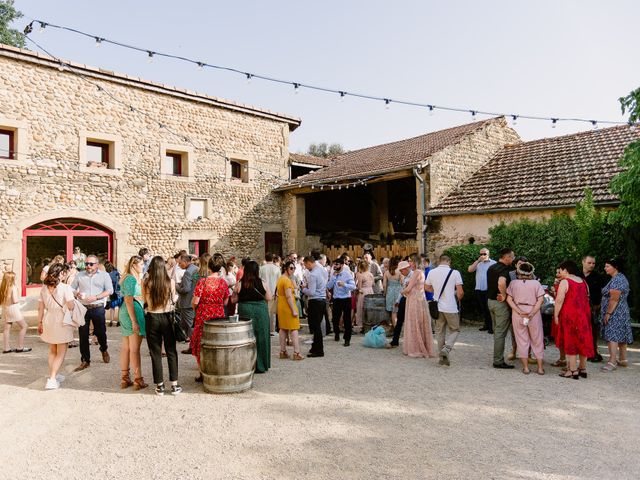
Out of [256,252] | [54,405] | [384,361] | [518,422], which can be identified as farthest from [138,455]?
[256,252]

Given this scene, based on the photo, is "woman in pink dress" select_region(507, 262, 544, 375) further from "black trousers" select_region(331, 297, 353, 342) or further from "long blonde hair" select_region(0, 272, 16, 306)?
"long blonde hair" select_region(0, 272, 16, 306)

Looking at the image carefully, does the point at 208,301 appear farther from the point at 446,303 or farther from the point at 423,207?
the point at 423,207

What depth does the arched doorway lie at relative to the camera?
11.9m

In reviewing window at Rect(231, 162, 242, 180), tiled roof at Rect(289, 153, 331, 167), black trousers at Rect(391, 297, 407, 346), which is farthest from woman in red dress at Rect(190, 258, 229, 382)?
tiled roof at Rect(289, 153, 331, 167)

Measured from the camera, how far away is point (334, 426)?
432 centimetres

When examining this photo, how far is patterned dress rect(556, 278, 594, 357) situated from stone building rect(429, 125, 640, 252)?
5.14 meters

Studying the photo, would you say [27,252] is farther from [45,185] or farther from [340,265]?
[340,265]

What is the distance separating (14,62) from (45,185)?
325 cm

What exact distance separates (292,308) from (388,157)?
11.3 m

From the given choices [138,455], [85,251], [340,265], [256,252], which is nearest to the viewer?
[138,455]

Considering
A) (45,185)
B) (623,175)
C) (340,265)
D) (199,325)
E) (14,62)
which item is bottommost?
(199,325)

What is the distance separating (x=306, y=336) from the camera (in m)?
9.12

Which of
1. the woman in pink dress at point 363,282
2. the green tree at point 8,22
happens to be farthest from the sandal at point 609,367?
the green tree at point 8,22

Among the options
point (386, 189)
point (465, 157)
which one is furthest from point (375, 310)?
point (386, 189)
